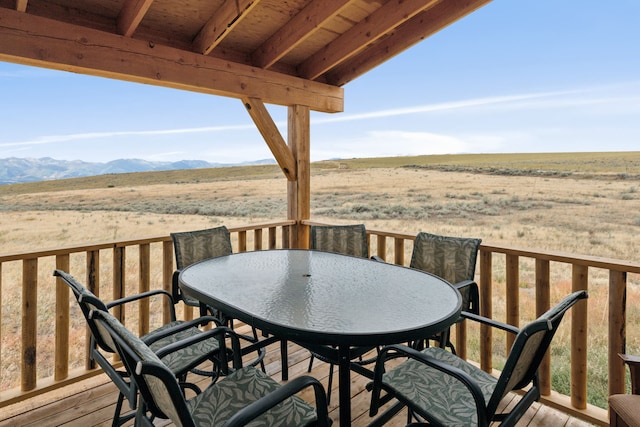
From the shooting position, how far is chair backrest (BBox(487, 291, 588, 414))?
43.4 inches

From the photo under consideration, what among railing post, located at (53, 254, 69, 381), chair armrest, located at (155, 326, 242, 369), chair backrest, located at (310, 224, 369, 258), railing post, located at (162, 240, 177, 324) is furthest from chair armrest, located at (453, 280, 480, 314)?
railing post, located at (53, 254, 69, 381)

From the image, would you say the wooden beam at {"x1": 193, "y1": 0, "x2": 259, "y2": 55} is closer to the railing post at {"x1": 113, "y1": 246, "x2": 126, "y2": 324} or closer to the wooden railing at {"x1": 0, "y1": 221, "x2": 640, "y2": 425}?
the wooden railing at {"x1": 0, "y1": 221, "x2": 640, "y2": 425}

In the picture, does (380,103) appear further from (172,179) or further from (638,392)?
(638,392)

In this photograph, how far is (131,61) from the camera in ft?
9.08

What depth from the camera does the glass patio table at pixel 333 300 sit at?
137cm

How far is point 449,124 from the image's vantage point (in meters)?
12.2

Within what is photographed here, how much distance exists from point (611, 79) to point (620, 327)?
853 centimetres

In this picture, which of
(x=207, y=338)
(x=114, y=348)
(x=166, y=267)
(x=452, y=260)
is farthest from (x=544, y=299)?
(x=166, y=267)

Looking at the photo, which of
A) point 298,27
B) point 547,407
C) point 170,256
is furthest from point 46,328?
point 547,407

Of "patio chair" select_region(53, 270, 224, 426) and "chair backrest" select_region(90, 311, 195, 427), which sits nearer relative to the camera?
"chair backrest" select_region(90, 311, 195, 427)

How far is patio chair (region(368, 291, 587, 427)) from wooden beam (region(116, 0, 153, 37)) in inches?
108

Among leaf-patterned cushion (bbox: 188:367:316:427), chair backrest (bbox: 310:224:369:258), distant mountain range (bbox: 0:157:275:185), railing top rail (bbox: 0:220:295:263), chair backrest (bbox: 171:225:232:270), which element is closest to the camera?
leaf-patterned cushion (bbox: 188:367:316:427)

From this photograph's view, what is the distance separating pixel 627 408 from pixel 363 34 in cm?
332

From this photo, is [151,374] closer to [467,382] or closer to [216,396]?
[216,396]
